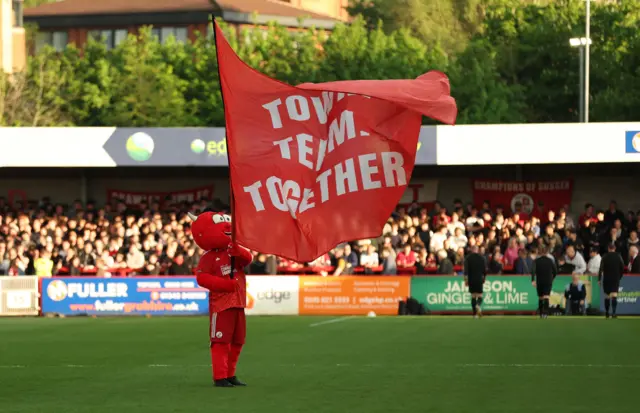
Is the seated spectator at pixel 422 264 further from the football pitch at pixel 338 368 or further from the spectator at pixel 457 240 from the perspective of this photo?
the football pitch at pixel 338 368

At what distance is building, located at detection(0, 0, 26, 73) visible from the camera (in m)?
66.6

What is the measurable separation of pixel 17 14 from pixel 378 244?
143 ft

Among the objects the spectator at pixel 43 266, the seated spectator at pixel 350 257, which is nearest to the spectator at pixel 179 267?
the spectator at pixel 43 266

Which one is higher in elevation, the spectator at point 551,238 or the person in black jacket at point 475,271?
the spectator at point 551,238

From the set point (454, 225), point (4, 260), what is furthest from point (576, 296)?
point (4, 260)

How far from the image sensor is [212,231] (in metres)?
13.6

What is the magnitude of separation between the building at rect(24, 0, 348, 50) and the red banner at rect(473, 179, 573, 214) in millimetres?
48540

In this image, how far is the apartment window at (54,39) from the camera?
304 feet

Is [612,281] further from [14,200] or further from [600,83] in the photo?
[600,83]

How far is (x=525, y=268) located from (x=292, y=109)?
19776mm

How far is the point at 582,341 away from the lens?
20.5 metres

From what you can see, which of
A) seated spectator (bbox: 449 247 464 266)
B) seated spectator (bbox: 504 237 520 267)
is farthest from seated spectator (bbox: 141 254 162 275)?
seated spectator (bbox: 504 237 520 267)

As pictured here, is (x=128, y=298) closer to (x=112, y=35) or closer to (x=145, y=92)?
(x=145, y=92)

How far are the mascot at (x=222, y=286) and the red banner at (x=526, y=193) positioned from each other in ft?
86.8
